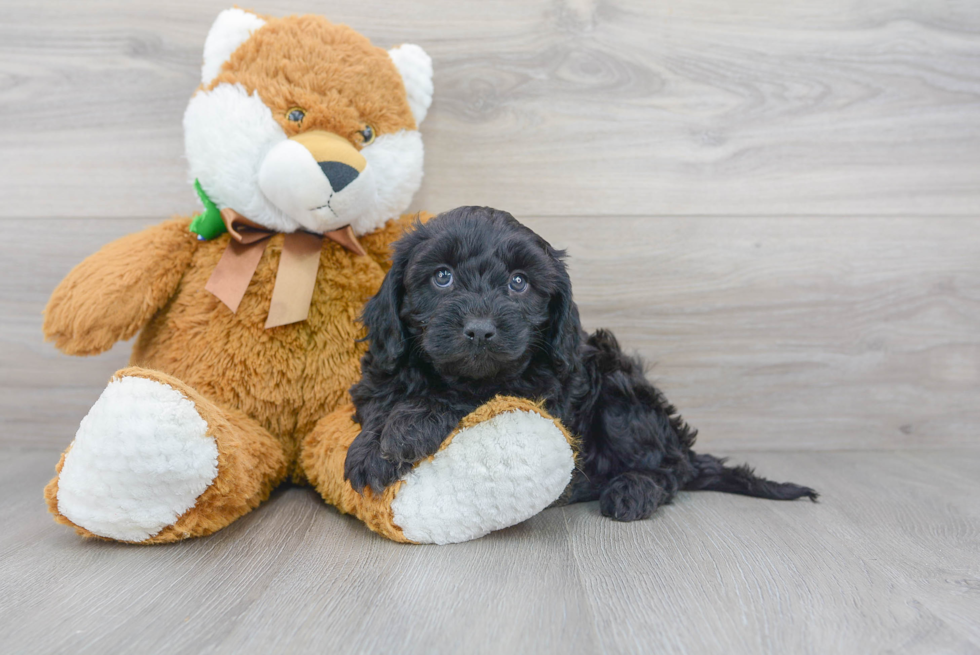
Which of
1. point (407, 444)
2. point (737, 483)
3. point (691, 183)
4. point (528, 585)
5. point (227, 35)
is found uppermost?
point (227, 35)

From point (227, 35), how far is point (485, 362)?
103 centimetres

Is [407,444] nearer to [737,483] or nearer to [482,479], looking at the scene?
[482,479]

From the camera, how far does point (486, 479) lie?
119 centimetres

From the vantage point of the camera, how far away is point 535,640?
921mm

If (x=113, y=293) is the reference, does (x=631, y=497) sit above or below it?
below

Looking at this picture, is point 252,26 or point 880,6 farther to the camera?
point 880,6

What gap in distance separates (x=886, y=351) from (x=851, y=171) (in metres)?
0.56

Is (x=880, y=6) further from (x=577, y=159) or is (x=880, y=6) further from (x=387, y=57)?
(x=387, y=57)

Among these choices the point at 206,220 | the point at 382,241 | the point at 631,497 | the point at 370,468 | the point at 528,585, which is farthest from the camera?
the point at 382,241

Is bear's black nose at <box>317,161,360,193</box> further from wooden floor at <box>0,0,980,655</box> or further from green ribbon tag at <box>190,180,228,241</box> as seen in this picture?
wooden floor at <box>0,0,980,655</box>

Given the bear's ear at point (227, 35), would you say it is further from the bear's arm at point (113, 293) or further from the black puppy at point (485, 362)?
the black puppy at point (485, 362)

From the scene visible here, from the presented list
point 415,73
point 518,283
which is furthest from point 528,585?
point 415,73

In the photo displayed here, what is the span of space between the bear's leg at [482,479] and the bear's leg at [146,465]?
309mm

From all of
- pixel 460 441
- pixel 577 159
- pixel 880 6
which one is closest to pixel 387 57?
pixel 577 159
